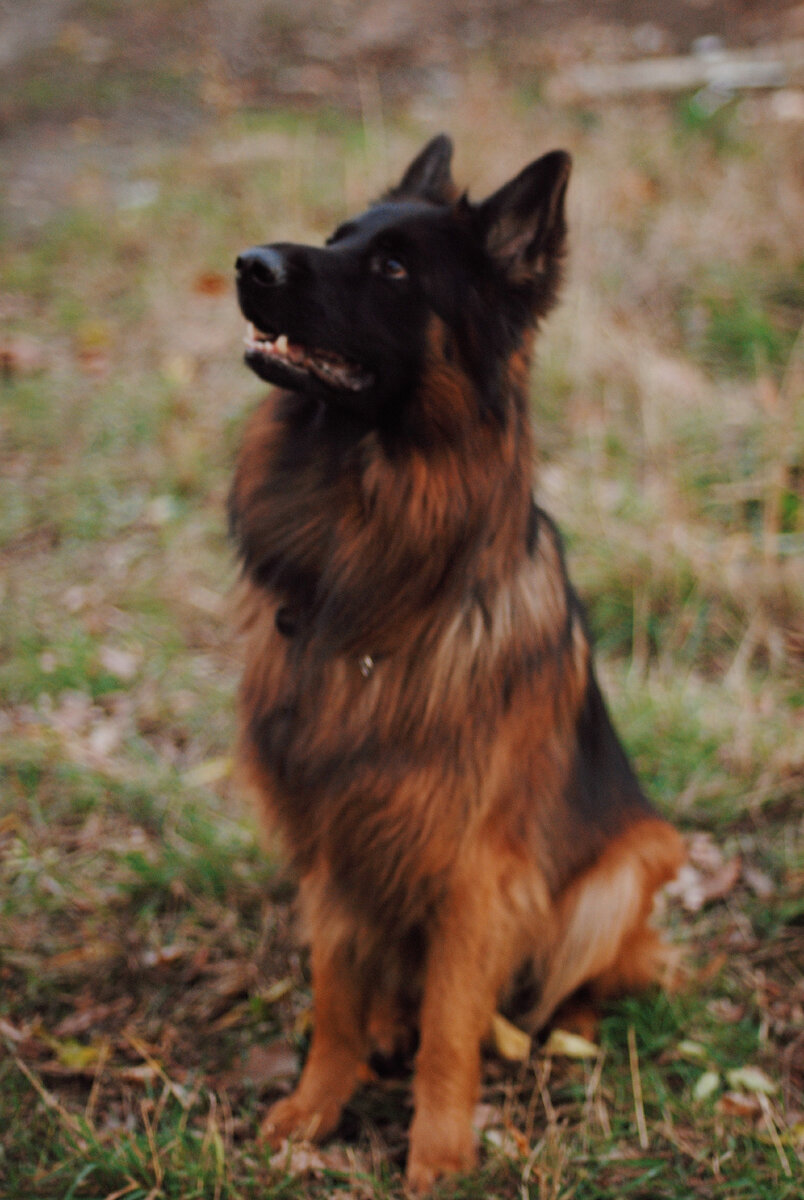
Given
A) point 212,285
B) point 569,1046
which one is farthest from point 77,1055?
point 212,285

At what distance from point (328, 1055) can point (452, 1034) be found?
13.7 inches

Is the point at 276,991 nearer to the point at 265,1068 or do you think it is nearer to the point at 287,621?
the point at 265,1068

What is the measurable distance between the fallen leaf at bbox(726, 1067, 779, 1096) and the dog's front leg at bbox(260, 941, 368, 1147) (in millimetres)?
900

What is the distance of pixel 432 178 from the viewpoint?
2.50m

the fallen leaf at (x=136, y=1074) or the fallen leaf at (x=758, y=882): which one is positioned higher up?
the fallen leaf at (x=136, y=1074)

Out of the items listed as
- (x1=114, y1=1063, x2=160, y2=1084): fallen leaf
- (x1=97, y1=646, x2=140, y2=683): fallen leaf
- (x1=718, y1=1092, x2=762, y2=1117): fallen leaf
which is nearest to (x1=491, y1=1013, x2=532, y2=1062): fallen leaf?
(x1=718, y1=1092, x2=762, y2=1117): fallen leaf

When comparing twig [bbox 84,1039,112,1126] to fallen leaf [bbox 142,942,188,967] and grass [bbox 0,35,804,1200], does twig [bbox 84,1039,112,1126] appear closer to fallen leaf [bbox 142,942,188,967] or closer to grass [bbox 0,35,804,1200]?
grass [bbox 0,35,804,1200]

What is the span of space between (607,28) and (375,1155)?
8.79m

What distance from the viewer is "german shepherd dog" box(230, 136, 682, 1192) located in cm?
213

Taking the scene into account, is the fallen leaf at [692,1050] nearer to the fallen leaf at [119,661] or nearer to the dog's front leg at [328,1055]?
the dog's front leg at [328,1055]

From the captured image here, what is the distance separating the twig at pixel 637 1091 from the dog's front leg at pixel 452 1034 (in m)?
0.37

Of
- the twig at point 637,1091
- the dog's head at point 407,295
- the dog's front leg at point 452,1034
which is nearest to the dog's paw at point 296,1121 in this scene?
the dog's front leg at point 452,1034

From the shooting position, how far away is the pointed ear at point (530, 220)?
2049 millimetres

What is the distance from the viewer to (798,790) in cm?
334
